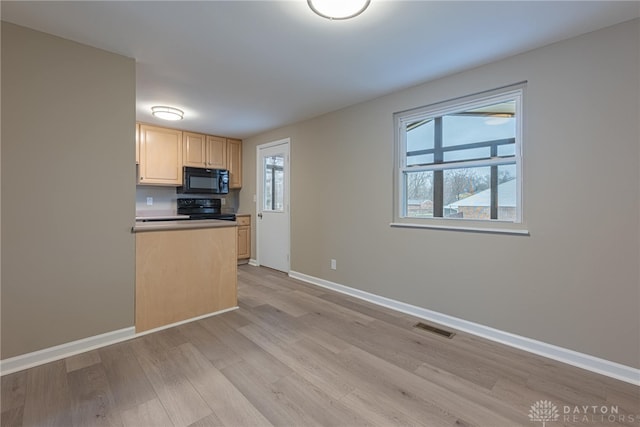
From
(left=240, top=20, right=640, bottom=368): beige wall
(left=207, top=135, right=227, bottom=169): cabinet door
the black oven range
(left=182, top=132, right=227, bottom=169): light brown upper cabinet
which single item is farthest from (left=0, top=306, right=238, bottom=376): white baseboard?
(left=207, top=135, right=227, bottom=169): cabinet door

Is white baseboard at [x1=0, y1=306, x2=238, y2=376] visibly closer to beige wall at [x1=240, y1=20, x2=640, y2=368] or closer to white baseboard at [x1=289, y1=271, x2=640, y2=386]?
white baseboard at [x1=289, y1=271, x2=640, y2=386]

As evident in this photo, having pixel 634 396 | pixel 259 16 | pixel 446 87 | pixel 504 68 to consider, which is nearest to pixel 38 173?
pixel 259 16

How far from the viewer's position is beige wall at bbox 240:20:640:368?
73.0 inches

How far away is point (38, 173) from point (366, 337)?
2713 millimetres

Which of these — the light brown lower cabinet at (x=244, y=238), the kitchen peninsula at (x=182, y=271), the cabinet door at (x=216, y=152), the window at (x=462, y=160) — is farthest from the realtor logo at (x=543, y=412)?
the cabinet door at (x=216, y=152)

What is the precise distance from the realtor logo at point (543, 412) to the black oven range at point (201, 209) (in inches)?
180

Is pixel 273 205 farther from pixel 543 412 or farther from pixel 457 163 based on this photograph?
pixel 543 412

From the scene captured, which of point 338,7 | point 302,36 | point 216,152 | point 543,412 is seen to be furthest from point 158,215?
point 543,412

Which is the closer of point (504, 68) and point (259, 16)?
point (259, 16)

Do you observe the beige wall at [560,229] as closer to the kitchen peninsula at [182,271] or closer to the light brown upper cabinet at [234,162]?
the kitchen peninsula at [182,271]

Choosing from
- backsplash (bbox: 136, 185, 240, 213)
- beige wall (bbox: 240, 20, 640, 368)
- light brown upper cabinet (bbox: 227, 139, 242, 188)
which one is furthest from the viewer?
light brown upper cabinet (bbox: 227, 139, 242, 188)

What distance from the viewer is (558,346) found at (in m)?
2.09

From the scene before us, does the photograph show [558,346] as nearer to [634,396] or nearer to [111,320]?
[634,396]

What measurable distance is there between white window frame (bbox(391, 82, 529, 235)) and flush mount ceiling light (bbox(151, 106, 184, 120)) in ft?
8.74
